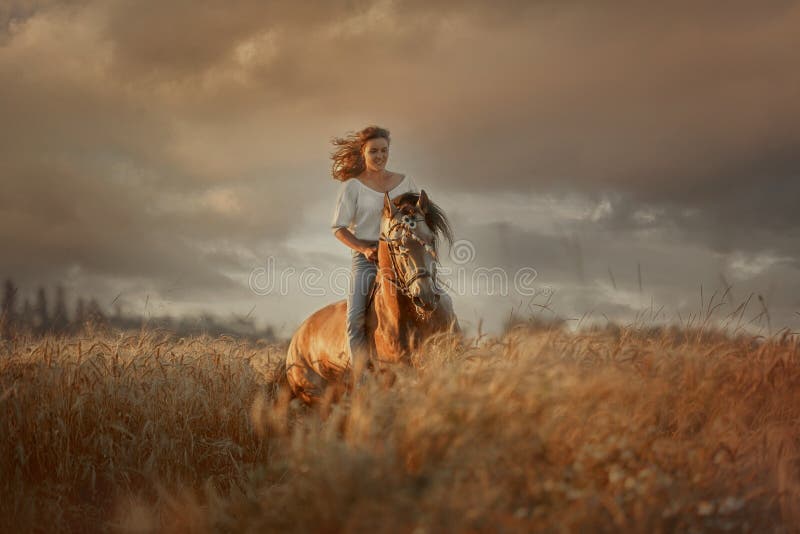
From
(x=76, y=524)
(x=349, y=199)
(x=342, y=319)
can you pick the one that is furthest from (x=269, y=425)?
(x=349, y=199)

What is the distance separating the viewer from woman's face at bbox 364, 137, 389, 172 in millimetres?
7695

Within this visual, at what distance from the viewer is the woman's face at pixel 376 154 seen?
25.2ft

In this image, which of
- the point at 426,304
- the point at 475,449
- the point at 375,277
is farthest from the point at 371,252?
the point at 475,449

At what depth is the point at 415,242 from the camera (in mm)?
5984

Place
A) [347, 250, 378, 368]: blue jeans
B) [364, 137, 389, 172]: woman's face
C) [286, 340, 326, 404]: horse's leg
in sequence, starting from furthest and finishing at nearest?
[286, 340, 326, 404]: horse's leg, [364, 137, 389, 172]: woman's face, [347, 250, 378, 368]: blue jeans

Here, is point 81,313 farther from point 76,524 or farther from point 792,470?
point 792,470

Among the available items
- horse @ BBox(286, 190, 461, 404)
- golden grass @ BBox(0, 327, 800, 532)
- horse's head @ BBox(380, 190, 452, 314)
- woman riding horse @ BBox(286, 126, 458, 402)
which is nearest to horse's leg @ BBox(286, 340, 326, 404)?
woman riding horse @ BBox(286, 126, 458, 402)

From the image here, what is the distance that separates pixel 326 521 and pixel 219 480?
3572 millimetres

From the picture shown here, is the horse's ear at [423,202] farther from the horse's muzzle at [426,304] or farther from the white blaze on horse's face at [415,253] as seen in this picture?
the horse's muzzle at [426,304]

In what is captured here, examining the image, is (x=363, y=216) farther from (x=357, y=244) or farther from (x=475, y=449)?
(x=475, y=449)

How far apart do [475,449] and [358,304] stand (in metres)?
3.84

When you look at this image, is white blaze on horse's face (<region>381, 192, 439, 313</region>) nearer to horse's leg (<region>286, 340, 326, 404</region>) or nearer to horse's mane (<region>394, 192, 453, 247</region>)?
horse's mane (<region>394, 192, 453, 247</region>)

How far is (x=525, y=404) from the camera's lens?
3834 mm

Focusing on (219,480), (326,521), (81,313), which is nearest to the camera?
(326,521)
